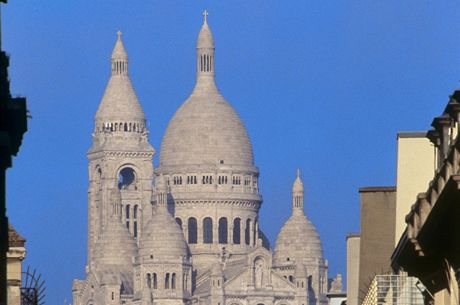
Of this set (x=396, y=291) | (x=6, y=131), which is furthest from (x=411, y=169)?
(x=6, y=131)

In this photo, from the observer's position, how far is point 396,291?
26156 millimetres

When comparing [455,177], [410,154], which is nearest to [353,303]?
[410,154]

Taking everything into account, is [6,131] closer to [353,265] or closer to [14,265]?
[14,265]

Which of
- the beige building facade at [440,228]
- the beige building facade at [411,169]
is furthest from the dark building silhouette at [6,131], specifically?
the beige building facade at [411,169]

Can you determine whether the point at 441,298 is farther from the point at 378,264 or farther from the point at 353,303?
the point at 353,303

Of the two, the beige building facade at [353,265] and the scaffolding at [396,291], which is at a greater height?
the beige building facade at [353,265]

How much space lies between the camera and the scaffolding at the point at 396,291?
1003 inches

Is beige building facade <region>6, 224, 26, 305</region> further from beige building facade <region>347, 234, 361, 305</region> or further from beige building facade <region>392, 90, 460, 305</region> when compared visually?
beige building facade <region>347, 234, 361, 305</region>

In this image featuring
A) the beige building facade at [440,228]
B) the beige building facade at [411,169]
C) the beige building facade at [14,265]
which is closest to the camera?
the beige building facade at [440,228]

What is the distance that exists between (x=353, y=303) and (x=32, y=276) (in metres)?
10.7

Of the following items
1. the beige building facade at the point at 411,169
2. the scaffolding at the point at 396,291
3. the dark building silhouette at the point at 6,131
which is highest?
the beige building facade at the point at 411,169

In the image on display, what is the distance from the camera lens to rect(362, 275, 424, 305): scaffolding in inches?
1003

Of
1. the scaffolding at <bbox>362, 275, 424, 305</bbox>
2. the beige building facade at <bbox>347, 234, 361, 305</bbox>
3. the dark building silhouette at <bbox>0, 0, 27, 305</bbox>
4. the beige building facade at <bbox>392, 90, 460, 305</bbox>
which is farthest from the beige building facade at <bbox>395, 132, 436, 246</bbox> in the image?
the dark building silhouette at <bbox>0, 0, 27, 305</bbox>

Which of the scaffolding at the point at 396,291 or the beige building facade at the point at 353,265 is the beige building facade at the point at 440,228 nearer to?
the scaffolding at the point at 396,291
